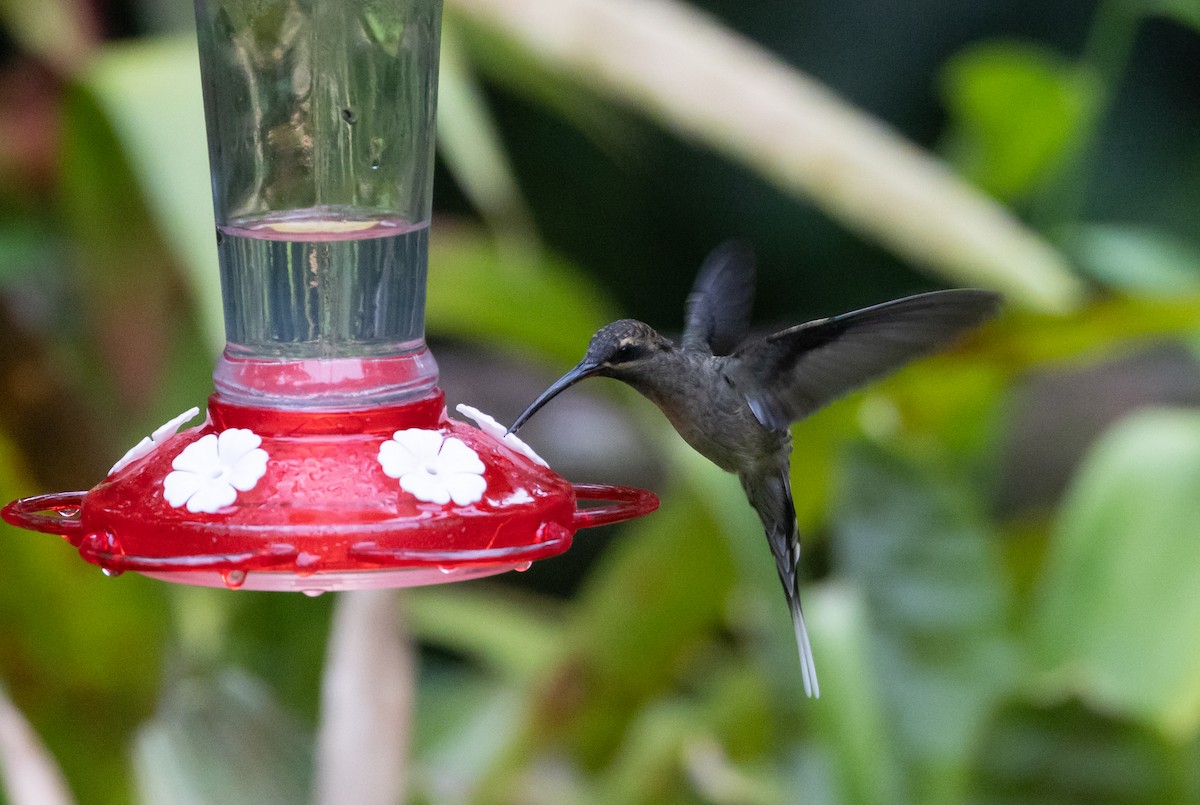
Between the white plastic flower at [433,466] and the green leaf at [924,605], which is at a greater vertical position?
the white plastic flower at [433,466]

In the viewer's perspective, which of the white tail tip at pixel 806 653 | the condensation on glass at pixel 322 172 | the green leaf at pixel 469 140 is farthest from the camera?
the green leaf at pixel 469 140

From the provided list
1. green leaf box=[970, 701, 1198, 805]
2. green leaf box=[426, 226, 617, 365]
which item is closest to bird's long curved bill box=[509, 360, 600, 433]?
green leaf box=[970, 701, 1198, 805]

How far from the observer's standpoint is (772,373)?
4.18ft

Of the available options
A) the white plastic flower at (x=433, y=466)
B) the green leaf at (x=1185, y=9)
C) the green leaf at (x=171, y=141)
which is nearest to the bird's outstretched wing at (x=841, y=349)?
the white plastic flower at (x=433, y=466)

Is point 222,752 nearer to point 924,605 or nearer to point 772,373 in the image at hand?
point 772,373

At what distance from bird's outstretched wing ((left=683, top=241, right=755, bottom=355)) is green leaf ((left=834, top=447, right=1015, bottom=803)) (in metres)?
0.56

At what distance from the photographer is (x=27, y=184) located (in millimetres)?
2641

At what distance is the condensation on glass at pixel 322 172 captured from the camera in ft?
4.00

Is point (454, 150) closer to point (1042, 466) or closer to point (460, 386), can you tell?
point (460, 386)

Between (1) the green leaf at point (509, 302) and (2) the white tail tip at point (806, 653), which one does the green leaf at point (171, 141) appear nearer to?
(1) the green leaf at point (509, 302)

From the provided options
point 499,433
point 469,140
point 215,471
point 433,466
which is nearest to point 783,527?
point 499,433

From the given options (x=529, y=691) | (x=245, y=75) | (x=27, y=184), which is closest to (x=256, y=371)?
(x=245, y=75)

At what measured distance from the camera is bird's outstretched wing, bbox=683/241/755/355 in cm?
146

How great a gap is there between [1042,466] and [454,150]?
216 centimetres
